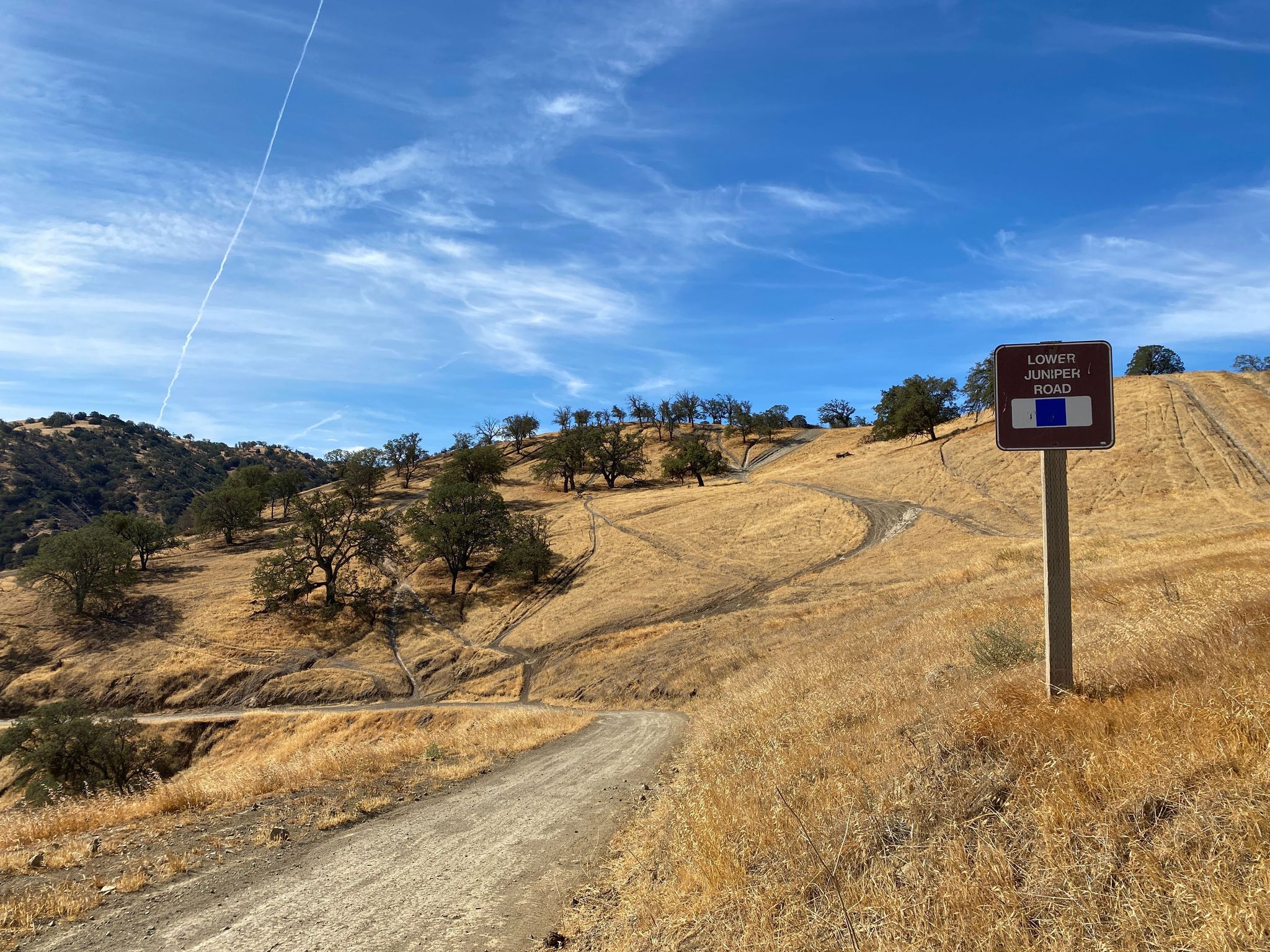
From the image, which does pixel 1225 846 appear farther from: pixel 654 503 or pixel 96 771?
pixel 654 503

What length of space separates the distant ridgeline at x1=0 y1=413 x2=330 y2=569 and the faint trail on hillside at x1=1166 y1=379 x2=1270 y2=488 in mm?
132420

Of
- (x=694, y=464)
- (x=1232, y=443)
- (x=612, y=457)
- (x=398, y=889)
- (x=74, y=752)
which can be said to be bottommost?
(x=74, y=752)

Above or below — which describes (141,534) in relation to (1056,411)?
below

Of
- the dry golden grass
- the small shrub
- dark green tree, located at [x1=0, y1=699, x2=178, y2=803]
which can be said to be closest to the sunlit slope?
the small shrub

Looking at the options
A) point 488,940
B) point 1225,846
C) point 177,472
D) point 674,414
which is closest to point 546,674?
point 488,940

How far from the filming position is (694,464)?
9681 centimetres

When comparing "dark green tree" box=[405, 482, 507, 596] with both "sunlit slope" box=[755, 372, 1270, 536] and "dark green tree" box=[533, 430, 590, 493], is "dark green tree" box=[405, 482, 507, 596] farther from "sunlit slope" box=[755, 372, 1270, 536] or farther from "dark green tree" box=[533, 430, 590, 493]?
"sunlit slope" box=[755, 372, 1270, 536]

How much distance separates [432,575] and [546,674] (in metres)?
28.7

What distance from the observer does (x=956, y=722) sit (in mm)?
5926

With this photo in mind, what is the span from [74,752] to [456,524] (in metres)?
33.3

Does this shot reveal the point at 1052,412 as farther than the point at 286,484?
No

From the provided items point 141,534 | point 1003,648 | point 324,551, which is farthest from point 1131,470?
point 141,534

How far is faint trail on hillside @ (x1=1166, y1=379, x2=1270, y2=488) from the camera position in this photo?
5247 centimetres

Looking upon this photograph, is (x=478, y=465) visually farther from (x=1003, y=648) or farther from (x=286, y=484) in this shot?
(x=1003, y=648)
